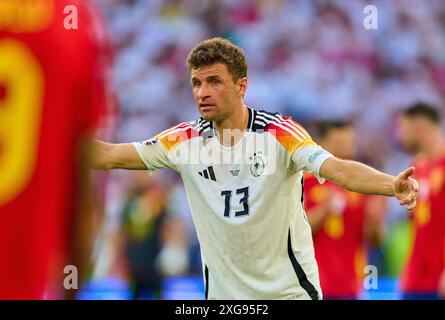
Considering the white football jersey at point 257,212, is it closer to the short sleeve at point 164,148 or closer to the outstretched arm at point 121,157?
the short sleeve at point 164,148

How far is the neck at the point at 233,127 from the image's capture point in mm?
4668

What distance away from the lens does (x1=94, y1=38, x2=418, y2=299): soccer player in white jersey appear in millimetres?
4488

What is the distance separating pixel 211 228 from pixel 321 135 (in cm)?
370

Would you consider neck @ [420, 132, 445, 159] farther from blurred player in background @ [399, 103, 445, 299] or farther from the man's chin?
the man's chin

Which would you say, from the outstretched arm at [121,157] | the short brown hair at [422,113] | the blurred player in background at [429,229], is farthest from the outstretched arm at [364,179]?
the short brown hair at [422,113]

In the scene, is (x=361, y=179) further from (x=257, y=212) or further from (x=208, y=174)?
(x=208, y=174)

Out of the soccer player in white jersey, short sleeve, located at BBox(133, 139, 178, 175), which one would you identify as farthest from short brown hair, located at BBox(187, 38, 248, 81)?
short sleeve, located at BBox(133, 139, 178, 175)

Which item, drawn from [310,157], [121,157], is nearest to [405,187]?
[310,157]

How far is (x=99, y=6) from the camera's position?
11312 mm

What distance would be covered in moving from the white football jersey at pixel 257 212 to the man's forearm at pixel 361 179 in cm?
13

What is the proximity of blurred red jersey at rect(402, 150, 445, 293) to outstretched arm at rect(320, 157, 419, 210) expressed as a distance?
3.24 m

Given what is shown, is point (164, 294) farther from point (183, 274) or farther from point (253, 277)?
point (253, 277)

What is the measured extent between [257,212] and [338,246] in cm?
334
